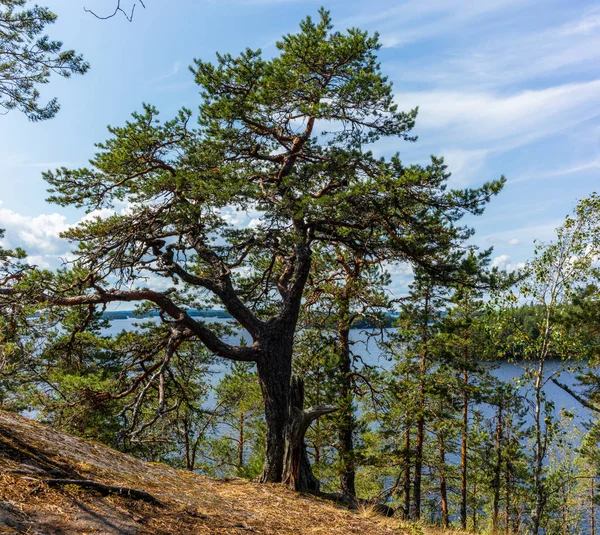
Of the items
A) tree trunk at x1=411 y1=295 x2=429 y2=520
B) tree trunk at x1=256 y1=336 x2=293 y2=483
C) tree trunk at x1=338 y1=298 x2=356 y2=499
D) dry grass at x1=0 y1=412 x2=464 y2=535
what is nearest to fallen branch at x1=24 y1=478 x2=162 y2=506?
dry grass at x1=0 y1=412 x2=464 y2=535

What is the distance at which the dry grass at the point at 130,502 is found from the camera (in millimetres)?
3326

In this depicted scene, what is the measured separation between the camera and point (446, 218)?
7.84 m

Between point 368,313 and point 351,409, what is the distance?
299cm

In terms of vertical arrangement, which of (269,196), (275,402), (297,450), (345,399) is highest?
(269,196)

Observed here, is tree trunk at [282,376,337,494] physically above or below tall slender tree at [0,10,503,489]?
below

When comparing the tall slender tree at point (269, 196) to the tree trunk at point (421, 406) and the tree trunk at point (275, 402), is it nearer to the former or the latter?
the tree trunk at point (275, 402)

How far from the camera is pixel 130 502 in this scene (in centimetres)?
410

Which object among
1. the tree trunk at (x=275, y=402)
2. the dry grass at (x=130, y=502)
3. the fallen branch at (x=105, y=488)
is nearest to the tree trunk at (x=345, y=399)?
the tree trunk at (x=275, y=402)

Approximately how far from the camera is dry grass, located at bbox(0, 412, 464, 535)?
10.9 ft

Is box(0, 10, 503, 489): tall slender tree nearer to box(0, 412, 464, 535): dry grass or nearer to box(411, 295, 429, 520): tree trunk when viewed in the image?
box(0, 412, 464, 535): dry grass

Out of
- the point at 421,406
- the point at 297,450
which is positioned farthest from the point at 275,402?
the point at 421,406

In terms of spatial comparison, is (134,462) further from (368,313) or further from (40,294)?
(368,313)

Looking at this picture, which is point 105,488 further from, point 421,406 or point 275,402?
point 421,406

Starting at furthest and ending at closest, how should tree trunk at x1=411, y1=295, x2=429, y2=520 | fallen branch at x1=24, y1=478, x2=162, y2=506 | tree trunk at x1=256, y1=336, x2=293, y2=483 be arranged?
1. tree trunk at x1=411, y1=295, x2=429, y2=520
2. tree trunk at x1=256, y1=336, x2=293, y2=483
3. fallen branch at x1=24, y1=478, x2=162, y2=506
